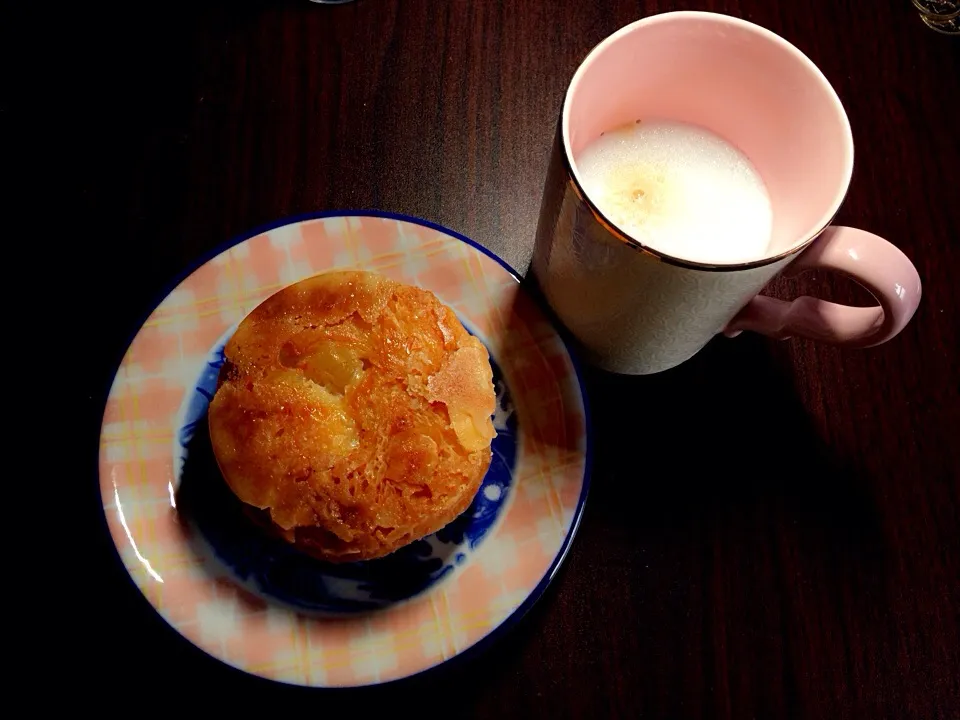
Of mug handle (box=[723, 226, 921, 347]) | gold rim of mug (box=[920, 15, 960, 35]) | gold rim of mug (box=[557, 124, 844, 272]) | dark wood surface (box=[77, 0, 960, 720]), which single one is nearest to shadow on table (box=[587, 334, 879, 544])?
dark wood surface (box=[77, 0, 960, 720])

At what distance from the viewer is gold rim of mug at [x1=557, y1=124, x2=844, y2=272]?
579mm

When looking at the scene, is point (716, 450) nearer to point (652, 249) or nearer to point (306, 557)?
point (652, 249)

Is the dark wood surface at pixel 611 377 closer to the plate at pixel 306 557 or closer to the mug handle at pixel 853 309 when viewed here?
the plate at pixel 306 557

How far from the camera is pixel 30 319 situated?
85cm

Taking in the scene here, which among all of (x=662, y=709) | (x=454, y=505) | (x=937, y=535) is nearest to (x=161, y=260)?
(x=454, y=505)

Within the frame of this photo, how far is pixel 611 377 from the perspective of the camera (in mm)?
854

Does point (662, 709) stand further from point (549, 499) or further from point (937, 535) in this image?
point (937, 535)

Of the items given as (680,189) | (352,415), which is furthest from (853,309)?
(352,415)

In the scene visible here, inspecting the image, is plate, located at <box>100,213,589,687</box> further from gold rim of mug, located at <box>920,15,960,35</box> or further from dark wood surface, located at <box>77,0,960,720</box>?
gold rim of mug, located at <box>920,15,960,35</box>

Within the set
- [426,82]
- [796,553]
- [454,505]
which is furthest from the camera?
[426,82]

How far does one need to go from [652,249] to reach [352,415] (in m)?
0.30

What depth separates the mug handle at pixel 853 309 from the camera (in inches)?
24.7

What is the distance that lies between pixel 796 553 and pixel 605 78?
0.53 meters

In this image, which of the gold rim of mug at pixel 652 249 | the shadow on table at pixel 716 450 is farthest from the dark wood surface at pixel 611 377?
the gold rim of mug at pixel 652 249
